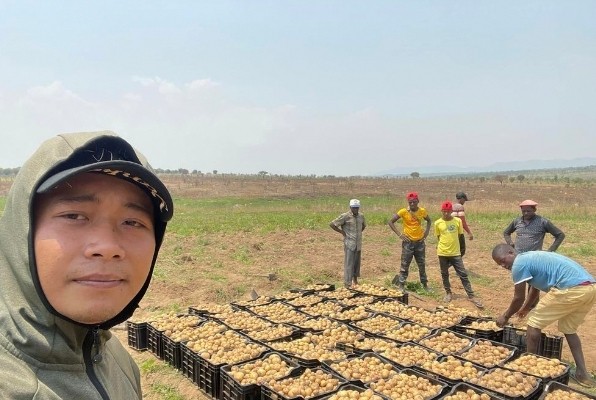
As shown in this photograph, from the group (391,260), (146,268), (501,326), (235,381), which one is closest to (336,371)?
(235,381)

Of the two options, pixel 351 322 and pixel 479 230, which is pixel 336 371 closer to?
pixel 351 322

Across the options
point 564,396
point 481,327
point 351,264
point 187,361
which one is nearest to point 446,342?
point 481,327

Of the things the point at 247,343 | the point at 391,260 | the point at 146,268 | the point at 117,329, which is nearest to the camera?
the point at 146,268

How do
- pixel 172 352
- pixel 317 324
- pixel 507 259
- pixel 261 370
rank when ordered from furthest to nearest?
pixel 317 324 → pixel 172 352 → pixel 507 259 → pixel 261 370

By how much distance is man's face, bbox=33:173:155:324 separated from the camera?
1.05 metres

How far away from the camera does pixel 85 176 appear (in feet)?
3.68

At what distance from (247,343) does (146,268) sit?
4.57 meters

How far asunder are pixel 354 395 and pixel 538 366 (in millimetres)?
2275

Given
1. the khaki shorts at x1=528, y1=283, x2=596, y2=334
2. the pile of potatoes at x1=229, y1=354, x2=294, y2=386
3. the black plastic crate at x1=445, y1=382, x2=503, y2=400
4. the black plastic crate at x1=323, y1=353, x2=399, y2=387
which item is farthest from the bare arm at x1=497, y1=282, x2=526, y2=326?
the pile of potatoes at x1=229, y1=354, x2=294, y2=386

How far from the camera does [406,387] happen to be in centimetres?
421

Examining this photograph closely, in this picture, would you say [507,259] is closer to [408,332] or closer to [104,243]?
[408,332]

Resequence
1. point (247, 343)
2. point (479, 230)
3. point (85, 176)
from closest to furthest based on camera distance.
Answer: point (85, 176) < point (247, 343) < point (479, 230)

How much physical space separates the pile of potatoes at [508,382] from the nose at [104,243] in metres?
4.18

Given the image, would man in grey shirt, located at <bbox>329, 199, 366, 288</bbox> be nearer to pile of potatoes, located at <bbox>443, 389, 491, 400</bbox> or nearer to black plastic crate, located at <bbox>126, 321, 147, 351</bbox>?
black plastic crate, located at <bbox>126, 321, 147, 351</bbox>
